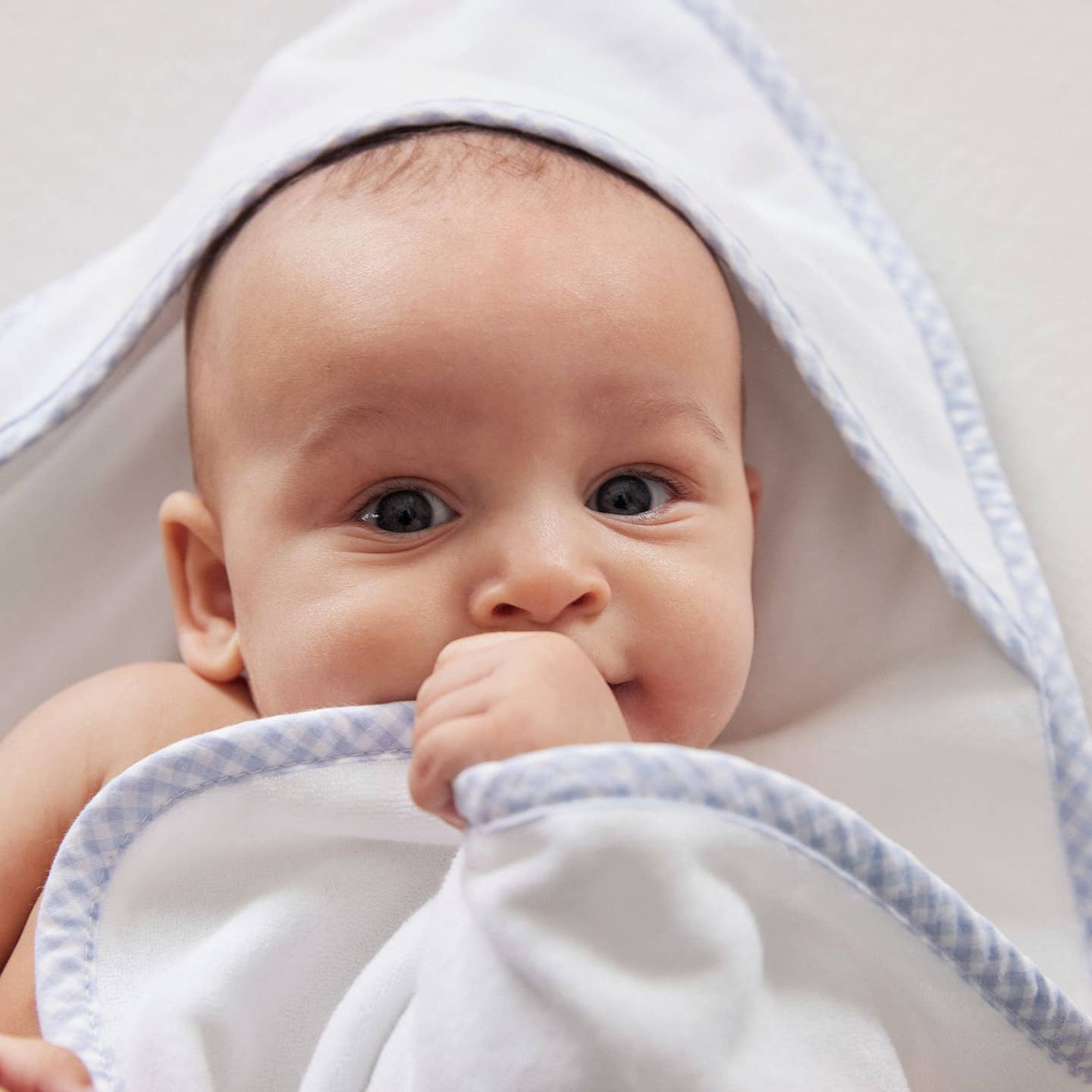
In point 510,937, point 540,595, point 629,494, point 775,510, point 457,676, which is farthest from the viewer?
point 775,510

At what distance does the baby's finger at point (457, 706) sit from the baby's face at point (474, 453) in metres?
0.16

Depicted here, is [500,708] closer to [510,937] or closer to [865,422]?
[510,937]

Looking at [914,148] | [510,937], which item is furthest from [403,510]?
[914,148]

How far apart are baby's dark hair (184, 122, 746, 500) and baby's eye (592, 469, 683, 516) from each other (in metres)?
0.26

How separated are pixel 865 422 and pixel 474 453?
427mm

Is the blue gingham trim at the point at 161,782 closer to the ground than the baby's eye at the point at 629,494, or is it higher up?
closer to the ground

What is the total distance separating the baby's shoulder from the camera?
125cm

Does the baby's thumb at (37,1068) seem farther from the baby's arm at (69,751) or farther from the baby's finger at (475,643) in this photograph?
the baby's finger at (475,643)

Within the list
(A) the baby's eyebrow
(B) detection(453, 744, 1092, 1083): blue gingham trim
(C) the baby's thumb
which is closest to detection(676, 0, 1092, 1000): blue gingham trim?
(A) the baby's eyebrow

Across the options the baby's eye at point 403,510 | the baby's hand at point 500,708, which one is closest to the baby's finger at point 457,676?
the baby's hand at point 500,708

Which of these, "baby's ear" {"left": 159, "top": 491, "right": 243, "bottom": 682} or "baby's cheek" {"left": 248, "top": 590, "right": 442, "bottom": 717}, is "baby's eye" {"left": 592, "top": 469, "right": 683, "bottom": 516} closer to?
"baby's cheek" {"left": 248, "top": 590, "right": 442, "bottom": 717}

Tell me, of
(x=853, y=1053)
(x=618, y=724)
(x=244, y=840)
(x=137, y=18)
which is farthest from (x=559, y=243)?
(x=137, y=18)

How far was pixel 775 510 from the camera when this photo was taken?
1.49 metres

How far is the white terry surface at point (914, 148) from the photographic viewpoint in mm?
1475
